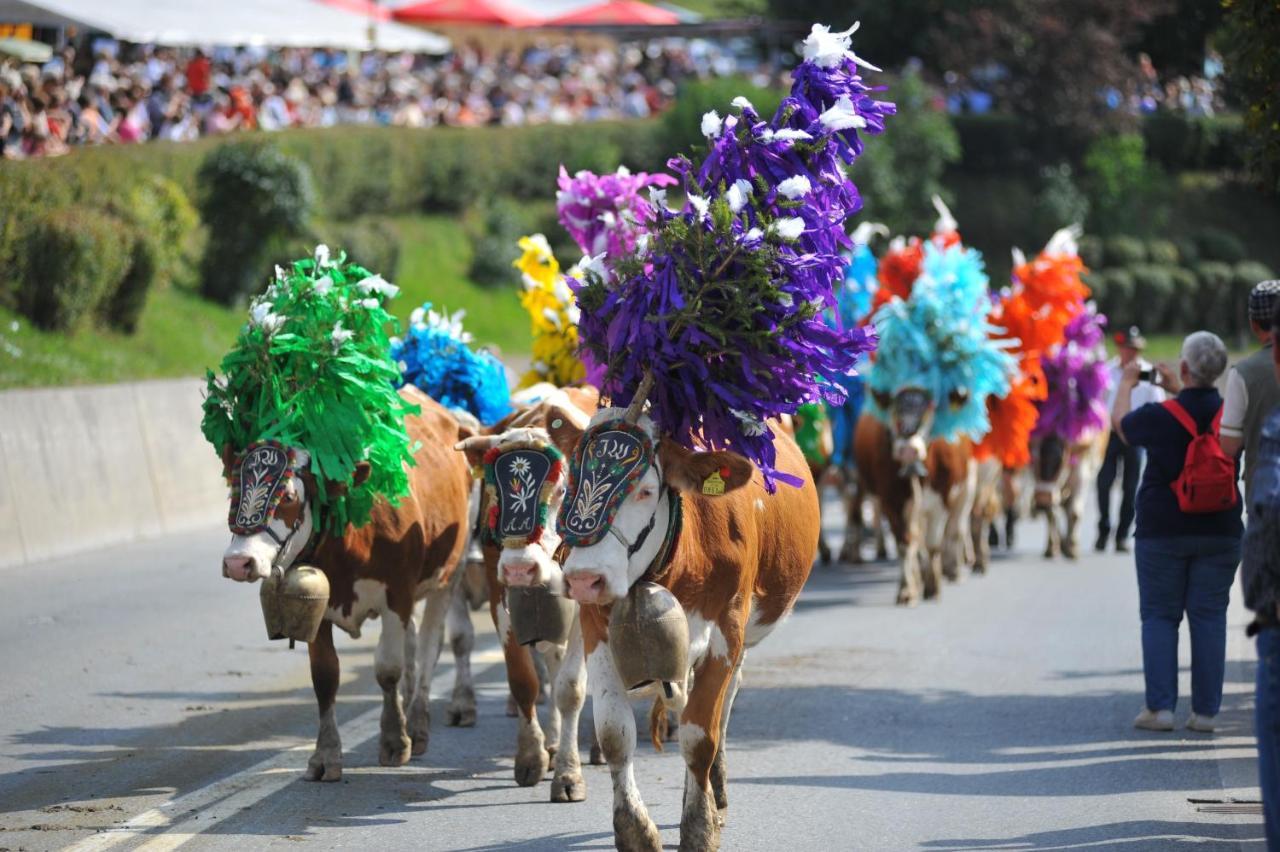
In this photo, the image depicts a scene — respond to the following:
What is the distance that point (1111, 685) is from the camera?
12008 millimetres

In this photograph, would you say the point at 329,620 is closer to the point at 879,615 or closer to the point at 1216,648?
the point at 1216,648

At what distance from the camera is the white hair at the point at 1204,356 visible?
32.1 feet

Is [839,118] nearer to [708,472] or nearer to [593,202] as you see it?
[708,472]

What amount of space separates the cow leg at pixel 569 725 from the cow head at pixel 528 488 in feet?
2.29

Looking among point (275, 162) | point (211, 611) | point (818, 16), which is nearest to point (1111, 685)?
point (211, 611)

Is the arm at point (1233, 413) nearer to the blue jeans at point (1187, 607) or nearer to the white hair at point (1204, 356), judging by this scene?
the white hair at point (1204, 356)

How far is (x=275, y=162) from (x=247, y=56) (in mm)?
10296

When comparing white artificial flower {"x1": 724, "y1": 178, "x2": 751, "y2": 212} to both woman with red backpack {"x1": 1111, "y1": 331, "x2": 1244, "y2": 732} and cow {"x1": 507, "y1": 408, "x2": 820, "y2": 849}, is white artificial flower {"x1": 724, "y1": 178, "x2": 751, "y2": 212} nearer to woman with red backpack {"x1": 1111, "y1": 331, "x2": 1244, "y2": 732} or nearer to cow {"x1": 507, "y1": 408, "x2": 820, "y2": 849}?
cow {"x1": 507, "y1": 408, "x2": 820, "y2": 849}

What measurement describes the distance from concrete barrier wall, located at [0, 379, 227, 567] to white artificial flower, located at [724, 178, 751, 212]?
299 inches

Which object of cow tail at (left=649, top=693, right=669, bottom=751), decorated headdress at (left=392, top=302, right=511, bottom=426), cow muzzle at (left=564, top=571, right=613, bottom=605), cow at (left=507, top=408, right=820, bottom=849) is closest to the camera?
cow muzzle at (left=564, top=571, right=613, bottom=605)

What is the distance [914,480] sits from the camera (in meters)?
16.1

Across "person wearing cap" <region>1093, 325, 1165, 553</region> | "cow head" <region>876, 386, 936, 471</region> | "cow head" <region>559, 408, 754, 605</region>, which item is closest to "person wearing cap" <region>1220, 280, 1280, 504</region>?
"cow head" <region>559, 408, 754, 605</region>

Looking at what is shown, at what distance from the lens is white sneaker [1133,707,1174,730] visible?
33.9 ft

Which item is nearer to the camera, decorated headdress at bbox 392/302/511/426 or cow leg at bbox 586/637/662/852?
cow leg at bbox 586/637/662/852
